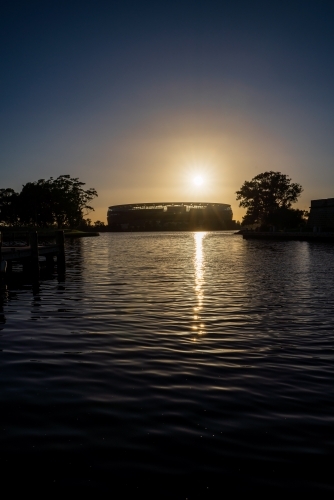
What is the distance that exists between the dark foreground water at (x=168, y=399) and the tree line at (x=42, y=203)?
112 m

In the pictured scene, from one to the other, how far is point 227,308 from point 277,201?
12136 centimetres

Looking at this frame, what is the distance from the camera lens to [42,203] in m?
125

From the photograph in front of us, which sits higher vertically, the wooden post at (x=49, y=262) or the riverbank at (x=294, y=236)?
the riverbank at (x=294, y=236)

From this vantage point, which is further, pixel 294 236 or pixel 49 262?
pixel 294 236

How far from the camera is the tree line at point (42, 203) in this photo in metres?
124

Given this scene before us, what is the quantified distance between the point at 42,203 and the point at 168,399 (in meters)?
123

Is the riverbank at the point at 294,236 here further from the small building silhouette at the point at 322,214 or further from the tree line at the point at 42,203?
the tree line at the point at 42,203

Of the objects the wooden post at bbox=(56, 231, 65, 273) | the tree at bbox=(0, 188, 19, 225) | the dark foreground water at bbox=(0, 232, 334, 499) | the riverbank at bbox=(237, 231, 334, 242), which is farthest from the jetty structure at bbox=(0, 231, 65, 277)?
the tree at bbox=(0, 188, 19, 225)

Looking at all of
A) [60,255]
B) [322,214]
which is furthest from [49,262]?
[322,214]

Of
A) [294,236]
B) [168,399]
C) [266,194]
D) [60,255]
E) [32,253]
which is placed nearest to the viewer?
[168,399]

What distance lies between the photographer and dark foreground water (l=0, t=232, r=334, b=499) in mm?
5215

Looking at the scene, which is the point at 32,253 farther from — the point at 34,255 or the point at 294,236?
the point at 294,236

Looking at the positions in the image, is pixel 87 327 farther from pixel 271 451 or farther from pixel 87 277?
pixel 87 277

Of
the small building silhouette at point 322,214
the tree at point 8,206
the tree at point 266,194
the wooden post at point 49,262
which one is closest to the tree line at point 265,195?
the tree at point 266,194
